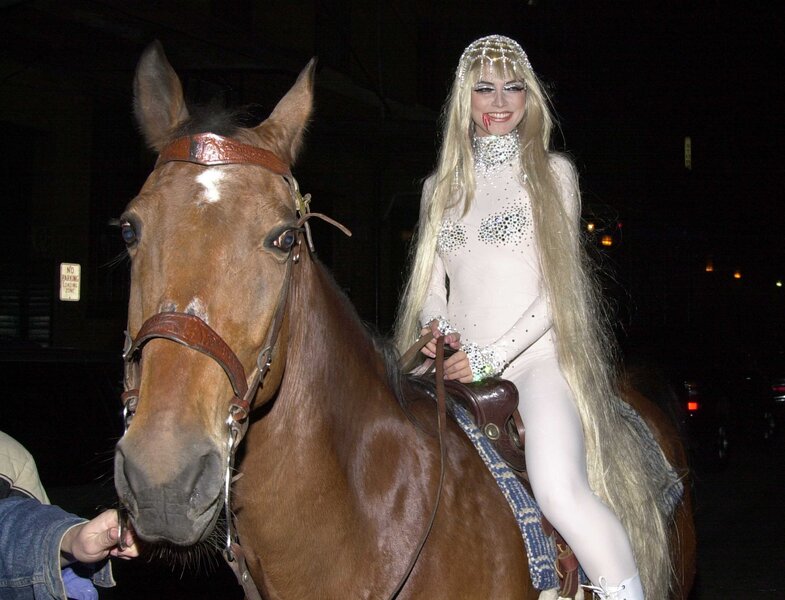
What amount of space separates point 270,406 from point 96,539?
0.59 m

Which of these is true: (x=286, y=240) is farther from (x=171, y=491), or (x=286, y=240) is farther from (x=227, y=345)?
(x=171, y=491)

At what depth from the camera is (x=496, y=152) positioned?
3262 mm

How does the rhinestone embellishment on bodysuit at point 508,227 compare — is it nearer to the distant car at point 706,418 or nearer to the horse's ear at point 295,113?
the horse's ear at point 295,113

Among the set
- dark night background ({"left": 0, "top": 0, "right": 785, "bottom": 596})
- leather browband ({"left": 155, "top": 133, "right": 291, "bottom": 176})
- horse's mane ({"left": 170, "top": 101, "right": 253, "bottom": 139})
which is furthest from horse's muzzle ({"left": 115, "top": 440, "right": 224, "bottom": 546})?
dark night background ({"left": 0, "top": 0, "right": 785, "bottom": 596})

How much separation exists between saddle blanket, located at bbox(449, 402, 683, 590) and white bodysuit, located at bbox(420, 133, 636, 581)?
0.06 metres

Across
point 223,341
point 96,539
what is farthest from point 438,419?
point 96,539

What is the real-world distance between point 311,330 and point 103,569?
948 millimetres

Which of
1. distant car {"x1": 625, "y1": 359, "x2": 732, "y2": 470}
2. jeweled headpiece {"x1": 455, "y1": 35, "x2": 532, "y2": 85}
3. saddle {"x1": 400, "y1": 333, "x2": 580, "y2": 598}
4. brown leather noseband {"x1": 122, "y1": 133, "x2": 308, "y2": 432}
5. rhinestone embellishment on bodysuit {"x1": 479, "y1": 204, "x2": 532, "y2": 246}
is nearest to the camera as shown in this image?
brown leather noseband {"x1": 122, "y1": 133, "x2": 308, "y2": 432}

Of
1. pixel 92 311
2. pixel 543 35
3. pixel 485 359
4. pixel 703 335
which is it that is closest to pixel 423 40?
pixel 543 35

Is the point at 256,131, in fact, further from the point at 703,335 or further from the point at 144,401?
the point at 703,335

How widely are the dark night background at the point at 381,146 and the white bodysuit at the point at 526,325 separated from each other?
0.75 metres

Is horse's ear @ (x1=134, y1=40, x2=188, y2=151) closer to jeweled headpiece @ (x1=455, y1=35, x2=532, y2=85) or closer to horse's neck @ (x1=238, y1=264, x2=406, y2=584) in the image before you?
horse's neck @ (x1=238, y1=264, x2=406, y2=584)

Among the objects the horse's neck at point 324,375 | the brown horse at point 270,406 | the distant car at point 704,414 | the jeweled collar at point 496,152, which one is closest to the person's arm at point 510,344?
the brown horse at point 270,406

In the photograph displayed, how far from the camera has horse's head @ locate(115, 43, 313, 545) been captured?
1758mm
